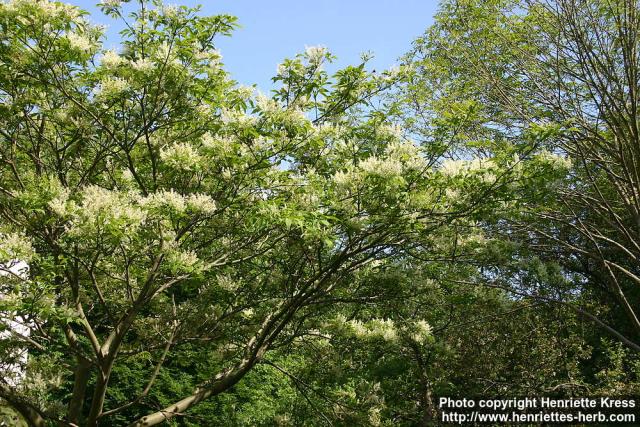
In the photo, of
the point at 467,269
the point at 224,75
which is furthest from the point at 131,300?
the point at 467,269

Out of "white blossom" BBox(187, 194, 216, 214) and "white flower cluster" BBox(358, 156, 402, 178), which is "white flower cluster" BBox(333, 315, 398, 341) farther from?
"white blossom" BBox(187, 194, 216, 214)

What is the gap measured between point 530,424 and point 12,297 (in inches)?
301

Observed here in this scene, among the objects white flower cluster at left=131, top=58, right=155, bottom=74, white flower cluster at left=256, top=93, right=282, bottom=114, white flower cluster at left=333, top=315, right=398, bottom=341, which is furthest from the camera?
white flower cluster at left=333, top=315, right=398, bottom=341

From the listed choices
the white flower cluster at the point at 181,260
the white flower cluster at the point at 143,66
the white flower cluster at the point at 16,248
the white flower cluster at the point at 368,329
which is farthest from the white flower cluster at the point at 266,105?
the white flower cluster at the point at 368,329

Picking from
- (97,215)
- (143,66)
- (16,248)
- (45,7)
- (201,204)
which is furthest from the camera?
(143,66)

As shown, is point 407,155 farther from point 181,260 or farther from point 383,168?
point 181,260

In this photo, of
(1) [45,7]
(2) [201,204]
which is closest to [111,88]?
(1) [45,7]

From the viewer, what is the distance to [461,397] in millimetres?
8805

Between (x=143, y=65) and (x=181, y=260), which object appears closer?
(x=181, y=260)

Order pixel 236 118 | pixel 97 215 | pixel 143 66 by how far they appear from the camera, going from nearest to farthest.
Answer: pixel 97 215 < pixel 143 66 < pixel 236 118

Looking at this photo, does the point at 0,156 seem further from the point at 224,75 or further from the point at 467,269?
the point at 467,269

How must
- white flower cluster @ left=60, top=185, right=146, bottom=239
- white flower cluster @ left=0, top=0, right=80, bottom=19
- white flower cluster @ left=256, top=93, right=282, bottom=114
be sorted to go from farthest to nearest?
white flower cluster @ left=256, top=93, right=282, bottom=114
white flower cluster @ left=0, top=0, right=80, bottom=19
white flower cluster @ left=60, top=185, right=146, bottom=239

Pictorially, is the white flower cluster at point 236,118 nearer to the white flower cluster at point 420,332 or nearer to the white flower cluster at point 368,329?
the white flower cluster at point 368,329

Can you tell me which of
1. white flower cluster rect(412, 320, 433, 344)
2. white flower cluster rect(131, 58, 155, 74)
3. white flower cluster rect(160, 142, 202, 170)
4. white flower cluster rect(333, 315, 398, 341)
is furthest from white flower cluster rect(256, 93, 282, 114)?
white flower cluster rect(412, 320, 433, 344)
